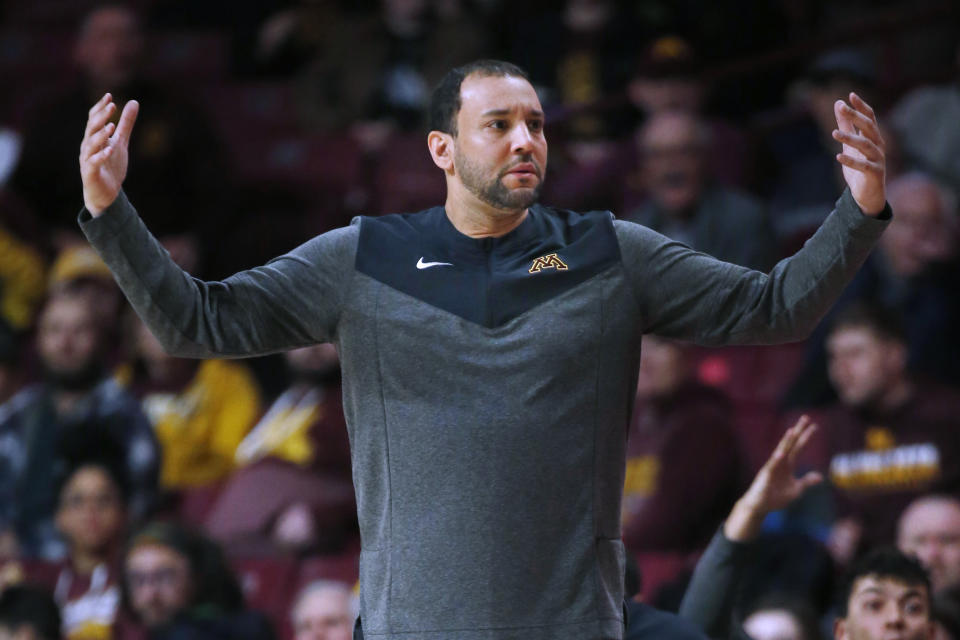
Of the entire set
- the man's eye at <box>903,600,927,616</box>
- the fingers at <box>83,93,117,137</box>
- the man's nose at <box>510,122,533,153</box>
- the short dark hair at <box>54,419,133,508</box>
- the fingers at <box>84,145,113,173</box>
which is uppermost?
the fingers at <box>83,93,117,137</box>

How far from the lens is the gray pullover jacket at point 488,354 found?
2938 millimetres

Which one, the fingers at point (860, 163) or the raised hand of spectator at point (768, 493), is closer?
the fingers at point (860, 163)

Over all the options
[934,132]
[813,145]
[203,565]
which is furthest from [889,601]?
[813,145]

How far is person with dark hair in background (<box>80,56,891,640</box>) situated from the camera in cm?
293

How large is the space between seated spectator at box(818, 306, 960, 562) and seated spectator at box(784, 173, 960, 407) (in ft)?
1.27

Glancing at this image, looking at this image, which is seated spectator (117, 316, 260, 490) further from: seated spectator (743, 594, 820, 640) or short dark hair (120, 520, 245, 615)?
seated spectator (743, 594, 820, 640)

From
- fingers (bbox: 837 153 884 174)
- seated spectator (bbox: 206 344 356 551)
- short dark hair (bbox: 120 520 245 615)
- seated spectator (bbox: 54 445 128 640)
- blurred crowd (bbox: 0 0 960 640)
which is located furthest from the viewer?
seated spectator (bbox: 206 344 356 551)

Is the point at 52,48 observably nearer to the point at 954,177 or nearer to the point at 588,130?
the point at 588,130

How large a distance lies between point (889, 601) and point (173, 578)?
2837 mm

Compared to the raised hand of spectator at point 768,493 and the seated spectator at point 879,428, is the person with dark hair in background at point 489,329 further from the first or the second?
the seated spectator at point 879,428

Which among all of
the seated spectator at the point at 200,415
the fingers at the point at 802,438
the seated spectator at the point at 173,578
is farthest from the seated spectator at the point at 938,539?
the seated spectator at the point at 200,415

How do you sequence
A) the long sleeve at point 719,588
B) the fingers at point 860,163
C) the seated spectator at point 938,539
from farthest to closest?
the seated spectator at point 938,539 → the long sleeve at point 719,588 → the fingers at point 860,163

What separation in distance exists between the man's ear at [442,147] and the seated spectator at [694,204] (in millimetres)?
3291

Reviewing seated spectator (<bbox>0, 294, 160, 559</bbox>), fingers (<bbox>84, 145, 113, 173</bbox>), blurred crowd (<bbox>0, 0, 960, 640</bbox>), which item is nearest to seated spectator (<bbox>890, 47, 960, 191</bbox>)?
blurred crowd (<bbox>0, 0, 960, 640</bbox>)
